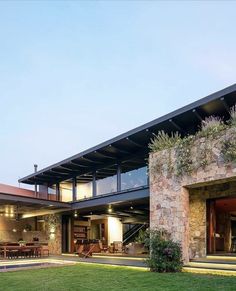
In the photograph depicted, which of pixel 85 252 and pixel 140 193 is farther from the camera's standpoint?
pixel 85 252

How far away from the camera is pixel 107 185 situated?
17.8 meters

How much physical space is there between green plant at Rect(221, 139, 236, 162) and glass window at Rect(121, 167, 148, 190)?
5289 mm

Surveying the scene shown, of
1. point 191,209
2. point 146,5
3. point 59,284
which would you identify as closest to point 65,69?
point 146,5

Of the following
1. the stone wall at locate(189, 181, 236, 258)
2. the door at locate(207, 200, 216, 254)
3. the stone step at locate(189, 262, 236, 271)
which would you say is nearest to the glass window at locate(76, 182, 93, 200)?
the stone wall at locate(189, 181, 236, 258)

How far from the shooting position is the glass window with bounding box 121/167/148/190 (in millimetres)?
15741

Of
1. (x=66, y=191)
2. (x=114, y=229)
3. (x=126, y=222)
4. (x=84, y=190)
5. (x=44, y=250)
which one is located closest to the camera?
(x=84, y=190)

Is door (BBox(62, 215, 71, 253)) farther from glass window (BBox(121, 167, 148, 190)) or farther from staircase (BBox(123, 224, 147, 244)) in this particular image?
glass window (BBox(121, 167, 148, 190))

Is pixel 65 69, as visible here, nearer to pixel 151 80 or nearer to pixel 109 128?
pixel 151 80

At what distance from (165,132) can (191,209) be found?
3.17 metres

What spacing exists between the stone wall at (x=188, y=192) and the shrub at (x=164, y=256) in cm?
41

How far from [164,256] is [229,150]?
3733 millimetres

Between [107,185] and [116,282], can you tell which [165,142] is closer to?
[116,282]

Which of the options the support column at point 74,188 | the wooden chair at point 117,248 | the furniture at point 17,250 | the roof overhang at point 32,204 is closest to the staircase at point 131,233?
the wooden chair at point 117,248

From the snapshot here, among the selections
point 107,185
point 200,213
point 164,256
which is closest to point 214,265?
point 164,256
